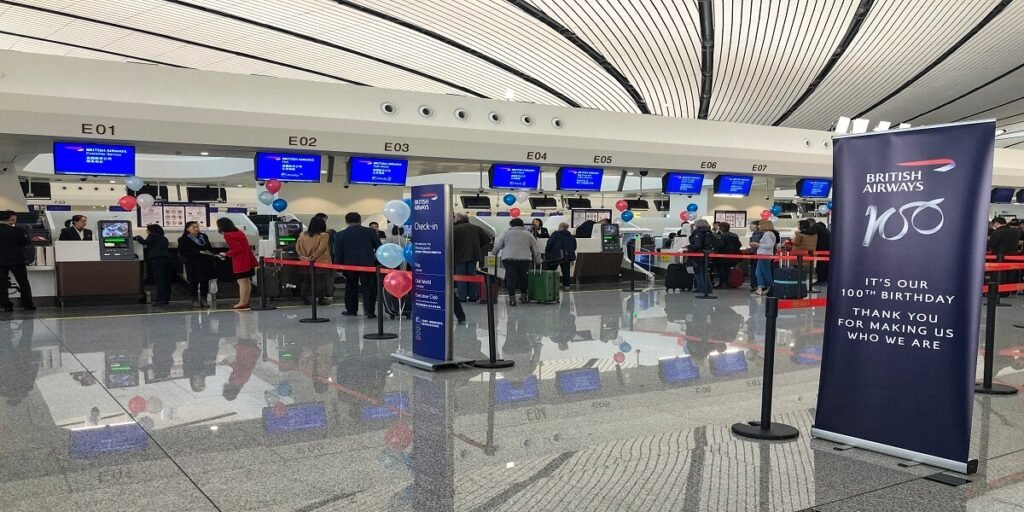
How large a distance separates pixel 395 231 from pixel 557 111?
4.72 meters

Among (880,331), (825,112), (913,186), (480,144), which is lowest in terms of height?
(880,331)

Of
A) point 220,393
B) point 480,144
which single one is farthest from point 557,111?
point 220,393

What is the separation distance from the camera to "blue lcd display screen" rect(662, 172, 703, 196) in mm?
17266

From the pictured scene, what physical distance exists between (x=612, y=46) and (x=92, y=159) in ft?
36.9

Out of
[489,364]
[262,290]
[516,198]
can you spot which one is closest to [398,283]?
[489,364]

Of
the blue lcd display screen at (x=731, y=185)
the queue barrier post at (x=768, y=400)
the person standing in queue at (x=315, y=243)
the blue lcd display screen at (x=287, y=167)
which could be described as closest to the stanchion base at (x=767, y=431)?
the queue barrier post at (x=768, y=400)

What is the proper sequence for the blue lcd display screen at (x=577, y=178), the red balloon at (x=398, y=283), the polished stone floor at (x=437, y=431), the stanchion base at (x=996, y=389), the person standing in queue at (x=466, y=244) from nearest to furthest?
the polished stone floor at (x=437, y=431) < the stanchion base at (x=996, y=389) < the red balloon at (x=398, y=283) < the person standing in queue at (x=466, y=244) < the blue lcd display screen at (x=577, y=178)

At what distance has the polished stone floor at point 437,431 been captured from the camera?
3527 mm

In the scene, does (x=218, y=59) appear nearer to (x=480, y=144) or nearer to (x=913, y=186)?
(x=480, y=144)

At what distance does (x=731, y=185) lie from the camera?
58.5ft

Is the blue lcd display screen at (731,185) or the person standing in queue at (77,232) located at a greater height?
the blue lcd display screen at (731,185)

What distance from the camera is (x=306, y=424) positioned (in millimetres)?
4824

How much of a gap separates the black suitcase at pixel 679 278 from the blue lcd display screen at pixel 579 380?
9316 mm

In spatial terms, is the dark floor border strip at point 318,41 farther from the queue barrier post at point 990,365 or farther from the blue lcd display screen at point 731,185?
the queue barrier post at point 990,365
